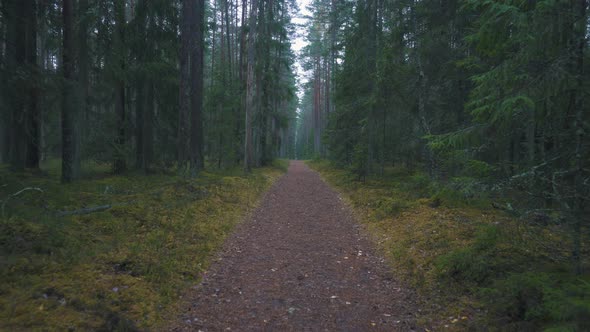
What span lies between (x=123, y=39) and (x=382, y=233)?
39.6ft

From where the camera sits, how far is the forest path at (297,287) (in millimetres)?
4102

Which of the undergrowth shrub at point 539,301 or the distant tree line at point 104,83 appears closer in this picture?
the undergrowth shrub at point 539,301

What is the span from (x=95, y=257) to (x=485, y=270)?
18.6ft

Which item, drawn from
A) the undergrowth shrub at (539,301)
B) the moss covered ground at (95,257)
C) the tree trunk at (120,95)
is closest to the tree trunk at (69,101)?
the moss covered ground at (95,257)

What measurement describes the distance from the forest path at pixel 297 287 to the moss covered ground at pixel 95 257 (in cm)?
43

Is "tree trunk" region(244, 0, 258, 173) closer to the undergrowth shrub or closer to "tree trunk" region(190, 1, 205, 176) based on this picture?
"tree trunk" region(190, 1, 205, 176)

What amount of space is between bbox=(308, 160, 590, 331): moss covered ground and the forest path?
46 centimetres

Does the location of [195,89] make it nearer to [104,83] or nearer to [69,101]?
[104,83]

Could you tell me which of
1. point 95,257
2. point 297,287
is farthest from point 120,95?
point 297,287

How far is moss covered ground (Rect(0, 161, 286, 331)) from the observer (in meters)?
3.48

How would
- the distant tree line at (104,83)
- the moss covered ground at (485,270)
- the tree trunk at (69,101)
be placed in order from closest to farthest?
the moss covered ground at (485,270)
the distant tree line at (104,83)
the tree trunk at (69,101)

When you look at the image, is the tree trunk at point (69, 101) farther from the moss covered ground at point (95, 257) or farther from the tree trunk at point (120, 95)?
the tree trunk at point (120, 95)

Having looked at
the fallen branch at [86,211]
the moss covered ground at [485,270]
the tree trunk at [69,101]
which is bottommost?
the moss covered ground at [485,270]

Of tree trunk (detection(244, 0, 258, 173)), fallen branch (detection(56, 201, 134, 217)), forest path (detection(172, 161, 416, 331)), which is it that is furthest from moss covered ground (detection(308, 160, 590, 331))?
tree trunk (detection(244, 0, 258, 173))
